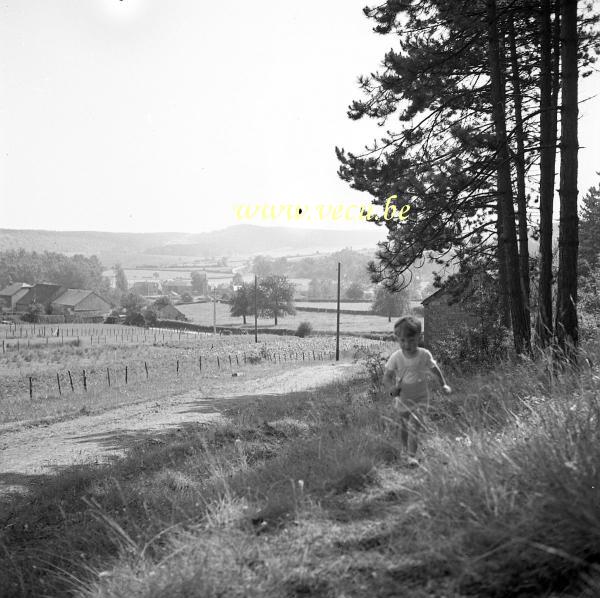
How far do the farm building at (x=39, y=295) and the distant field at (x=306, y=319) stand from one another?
23.1m

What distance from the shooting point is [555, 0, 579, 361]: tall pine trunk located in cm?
1021

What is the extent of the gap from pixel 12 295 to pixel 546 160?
115447 millimetres

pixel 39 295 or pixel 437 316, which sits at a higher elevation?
pixel 39 295

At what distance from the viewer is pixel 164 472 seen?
26.0ft

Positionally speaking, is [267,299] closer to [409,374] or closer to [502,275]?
[502,275]

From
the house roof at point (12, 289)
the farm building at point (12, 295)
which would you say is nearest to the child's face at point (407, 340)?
the farm building at point (12, 295)

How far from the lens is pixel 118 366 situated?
37.5m

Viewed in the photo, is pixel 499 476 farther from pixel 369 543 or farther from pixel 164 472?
pixel 164 472

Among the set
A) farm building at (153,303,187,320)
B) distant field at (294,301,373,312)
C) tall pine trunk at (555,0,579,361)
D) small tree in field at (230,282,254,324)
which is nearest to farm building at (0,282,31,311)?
farm building at (153,303,187,320)

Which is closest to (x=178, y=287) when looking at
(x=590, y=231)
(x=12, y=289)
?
(x=12, y=289)

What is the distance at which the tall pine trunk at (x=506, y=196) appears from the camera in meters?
13.2

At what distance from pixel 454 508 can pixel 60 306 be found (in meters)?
105

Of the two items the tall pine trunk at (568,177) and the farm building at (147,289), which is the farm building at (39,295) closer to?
the farm building at (147,289)

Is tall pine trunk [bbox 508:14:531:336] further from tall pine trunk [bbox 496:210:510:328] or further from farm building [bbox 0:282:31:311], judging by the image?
farm building [bbox 0:282:31:311]
